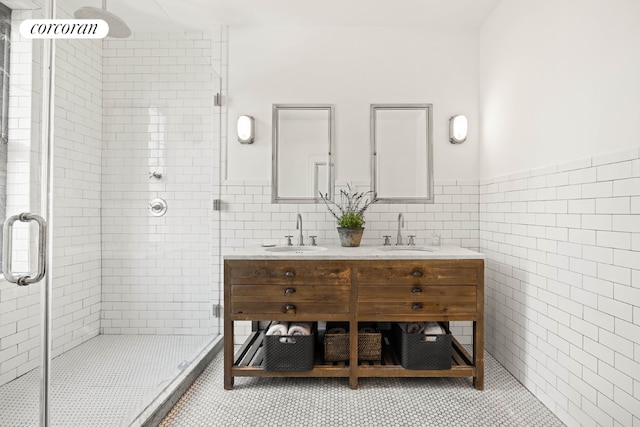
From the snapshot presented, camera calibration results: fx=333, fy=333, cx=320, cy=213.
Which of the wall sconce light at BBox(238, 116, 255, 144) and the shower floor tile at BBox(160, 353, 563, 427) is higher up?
the wall sconce light at BBox(238, 116, 255, 144)

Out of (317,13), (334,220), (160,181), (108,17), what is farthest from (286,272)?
(317,13)

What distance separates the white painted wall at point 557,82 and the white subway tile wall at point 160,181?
87.0 inches

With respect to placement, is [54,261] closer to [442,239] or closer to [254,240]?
[254,240]

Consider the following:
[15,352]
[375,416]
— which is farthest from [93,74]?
[375,416]

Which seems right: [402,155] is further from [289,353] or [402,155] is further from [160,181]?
[160,181]

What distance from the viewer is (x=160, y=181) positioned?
7.48ft

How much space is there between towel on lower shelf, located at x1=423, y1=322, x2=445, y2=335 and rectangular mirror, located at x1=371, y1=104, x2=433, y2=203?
39.9 inches

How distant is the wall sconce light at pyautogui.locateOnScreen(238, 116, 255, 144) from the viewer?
2.72m

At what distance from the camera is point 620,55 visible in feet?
4.82

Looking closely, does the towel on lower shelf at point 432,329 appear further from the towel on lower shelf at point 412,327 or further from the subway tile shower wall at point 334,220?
the subway tile shower wall at point 334,220

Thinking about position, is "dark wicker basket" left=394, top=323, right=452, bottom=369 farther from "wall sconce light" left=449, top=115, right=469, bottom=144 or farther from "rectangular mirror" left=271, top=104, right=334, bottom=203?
"wall sconce light" left=449, top=115, right=469, bottom=144

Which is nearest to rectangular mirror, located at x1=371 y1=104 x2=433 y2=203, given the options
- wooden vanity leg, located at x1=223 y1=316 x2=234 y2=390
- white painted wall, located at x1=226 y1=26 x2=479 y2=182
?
white painted wall, located at x1=226 y1=26 x2=479 y2=182

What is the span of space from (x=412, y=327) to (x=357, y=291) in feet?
1.57

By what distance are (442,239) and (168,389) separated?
7.35 feet
